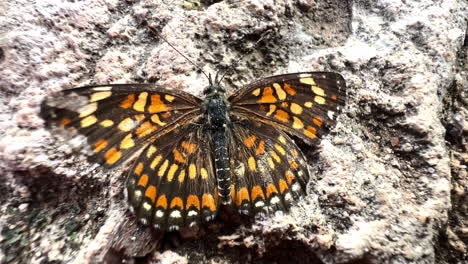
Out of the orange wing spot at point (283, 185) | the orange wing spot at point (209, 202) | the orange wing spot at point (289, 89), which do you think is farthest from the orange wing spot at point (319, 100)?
the orange wing spot at point (209, 202)

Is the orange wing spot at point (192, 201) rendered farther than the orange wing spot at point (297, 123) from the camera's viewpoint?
No

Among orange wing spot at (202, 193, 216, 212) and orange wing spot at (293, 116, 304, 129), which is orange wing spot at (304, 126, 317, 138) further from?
orange wing spot at (202, 193, 216, 212)

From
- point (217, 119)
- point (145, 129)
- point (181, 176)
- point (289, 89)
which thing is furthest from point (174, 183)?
point (289, 89)

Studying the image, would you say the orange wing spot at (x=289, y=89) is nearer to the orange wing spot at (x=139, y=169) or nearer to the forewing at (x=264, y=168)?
the forewing at (x=264, y=168)

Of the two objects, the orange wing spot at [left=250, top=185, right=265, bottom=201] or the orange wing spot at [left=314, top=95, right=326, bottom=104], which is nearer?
the orange wing spot at [left=250, top=185, right=265, bottom=201]

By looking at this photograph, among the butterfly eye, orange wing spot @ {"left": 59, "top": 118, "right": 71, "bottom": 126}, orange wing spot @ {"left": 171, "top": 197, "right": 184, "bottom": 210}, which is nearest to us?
orange wing spot @ {"left": 59, "top": 118, "right": 71, "bottom": 126}

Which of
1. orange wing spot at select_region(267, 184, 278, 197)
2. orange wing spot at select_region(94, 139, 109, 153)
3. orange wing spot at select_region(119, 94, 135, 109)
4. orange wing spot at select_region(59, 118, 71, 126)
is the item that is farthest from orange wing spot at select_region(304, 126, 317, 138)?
orange wing spot at select_region(59, 118, 71, 126)

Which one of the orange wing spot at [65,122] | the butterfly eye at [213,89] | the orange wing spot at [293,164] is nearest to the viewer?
the orange wing spot at [65,122]

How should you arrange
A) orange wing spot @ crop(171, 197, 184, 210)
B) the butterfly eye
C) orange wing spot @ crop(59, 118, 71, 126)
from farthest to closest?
the butterfly eye < orange wing spot @ crop(171, 197, 184, 210) < orange wing spot @ crop(59, 118, 71, 126)

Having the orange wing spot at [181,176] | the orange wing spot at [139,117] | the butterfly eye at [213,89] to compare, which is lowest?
the orange wing spot at [181,176]
